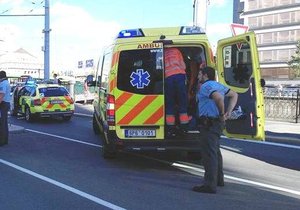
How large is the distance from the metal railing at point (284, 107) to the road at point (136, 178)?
6293 mm

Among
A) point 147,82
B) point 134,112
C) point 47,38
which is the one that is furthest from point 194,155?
point 47,38

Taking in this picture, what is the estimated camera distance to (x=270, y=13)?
287ft

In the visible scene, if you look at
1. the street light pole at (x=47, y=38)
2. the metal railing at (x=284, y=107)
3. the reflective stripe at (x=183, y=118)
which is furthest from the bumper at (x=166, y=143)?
the street light pole at (x=47, y=38)

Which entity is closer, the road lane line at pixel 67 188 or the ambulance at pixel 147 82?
the road lane line at pixel 67 188

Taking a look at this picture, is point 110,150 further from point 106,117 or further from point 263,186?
point 263,186

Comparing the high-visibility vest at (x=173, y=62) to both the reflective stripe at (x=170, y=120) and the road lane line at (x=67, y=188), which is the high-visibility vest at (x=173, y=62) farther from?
the road lane line at (x=67, y=188)

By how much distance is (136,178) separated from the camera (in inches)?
309

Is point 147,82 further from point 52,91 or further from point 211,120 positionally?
point 52,91

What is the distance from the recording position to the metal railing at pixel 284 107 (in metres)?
18.2

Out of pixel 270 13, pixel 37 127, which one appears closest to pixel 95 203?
pixel 37 127

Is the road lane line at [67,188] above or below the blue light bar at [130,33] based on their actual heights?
below

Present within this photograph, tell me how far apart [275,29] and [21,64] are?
49.2 m

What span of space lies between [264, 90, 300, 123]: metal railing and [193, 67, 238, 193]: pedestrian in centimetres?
1173

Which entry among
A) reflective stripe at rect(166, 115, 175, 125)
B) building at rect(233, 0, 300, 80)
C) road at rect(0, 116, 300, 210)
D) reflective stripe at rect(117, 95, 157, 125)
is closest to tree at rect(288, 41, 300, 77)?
building at rect(233, 0, 300, 80)
